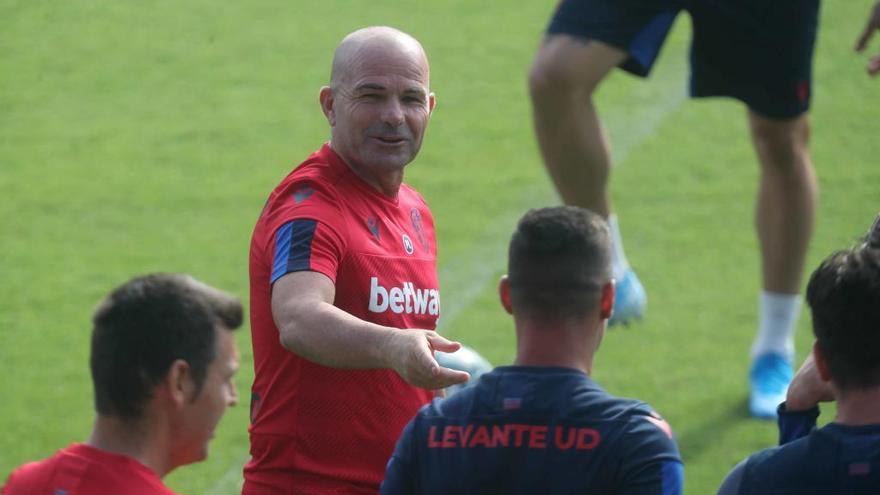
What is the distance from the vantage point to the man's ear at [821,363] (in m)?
2.83

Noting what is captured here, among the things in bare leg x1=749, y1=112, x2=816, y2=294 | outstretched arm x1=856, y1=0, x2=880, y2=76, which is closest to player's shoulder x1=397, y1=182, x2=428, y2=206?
outstretched arm x1=856, y1=0, x2=880, y2=76

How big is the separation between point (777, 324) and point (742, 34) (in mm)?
1125

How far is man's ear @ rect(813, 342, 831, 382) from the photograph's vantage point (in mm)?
2827

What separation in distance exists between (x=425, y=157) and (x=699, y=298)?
6.70ft

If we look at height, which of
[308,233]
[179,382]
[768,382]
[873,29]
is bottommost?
[768,382]

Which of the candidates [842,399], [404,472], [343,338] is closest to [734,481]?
[842,399]

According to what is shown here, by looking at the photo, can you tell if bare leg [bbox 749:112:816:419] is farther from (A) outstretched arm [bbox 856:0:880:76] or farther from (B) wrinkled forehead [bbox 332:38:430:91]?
(B) wrinkled forehead [bbox 332:38:430:91]

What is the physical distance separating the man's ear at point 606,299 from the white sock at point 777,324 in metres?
2.90

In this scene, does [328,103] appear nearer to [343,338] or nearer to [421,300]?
[421,300]

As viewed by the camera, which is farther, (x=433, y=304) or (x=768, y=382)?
(x=768, y=382)

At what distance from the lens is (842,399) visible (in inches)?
110

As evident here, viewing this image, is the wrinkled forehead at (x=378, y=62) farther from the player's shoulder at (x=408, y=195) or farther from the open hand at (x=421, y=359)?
the open hand at (x=421, y=359)

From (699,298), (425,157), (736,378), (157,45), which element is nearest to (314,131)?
(425,157)

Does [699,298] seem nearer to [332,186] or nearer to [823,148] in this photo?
[823,148]
